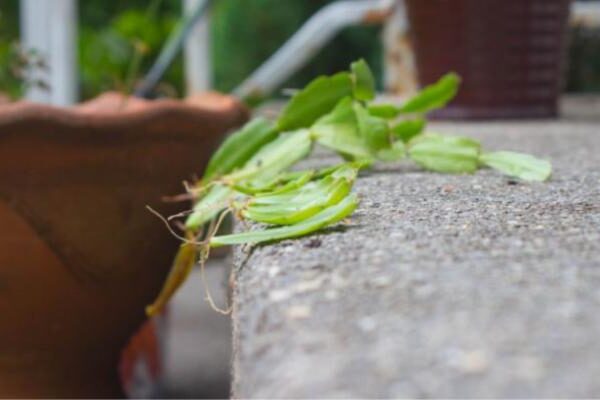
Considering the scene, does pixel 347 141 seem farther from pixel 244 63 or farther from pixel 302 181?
pixel 244 63

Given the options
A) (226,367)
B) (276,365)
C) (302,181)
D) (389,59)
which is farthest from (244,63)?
(276,365)

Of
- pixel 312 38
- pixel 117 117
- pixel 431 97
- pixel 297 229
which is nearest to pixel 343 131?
pixel 431 97

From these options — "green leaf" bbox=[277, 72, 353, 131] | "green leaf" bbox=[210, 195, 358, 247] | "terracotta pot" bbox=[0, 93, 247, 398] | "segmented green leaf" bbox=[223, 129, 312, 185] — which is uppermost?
"green leaf" bbox=[277, 72, 353, 131]

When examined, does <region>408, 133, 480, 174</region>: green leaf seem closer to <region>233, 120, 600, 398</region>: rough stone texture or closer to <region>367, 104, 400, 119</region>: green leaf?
<region>367, 104, 400, 119</region>: green leaf

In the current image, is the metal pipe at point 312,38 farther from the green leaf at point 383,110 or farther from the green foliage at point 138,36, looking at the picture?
the green leaf at point 383,110

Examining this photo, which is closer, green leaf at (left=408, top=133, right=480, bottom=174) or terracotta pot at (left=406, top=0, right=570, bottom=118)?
green leaf at (left=408, top=133, right=480, bottom=174)

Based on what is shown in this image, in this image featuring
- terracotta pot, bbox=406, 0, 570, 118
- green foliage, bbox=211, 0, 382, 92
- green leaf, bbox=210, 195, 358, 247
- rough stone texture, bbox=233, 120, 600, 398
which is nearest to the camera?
rough stone texture, bbox=233, 120, 600, 398

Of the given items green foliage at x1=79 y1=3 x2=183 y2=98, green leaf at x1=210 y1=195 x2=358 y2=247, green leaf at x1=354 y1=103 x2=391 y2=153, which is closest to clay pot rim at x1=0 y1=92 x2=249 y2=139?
green leaf at x1=354 y1=103 x2=391 y2=153
